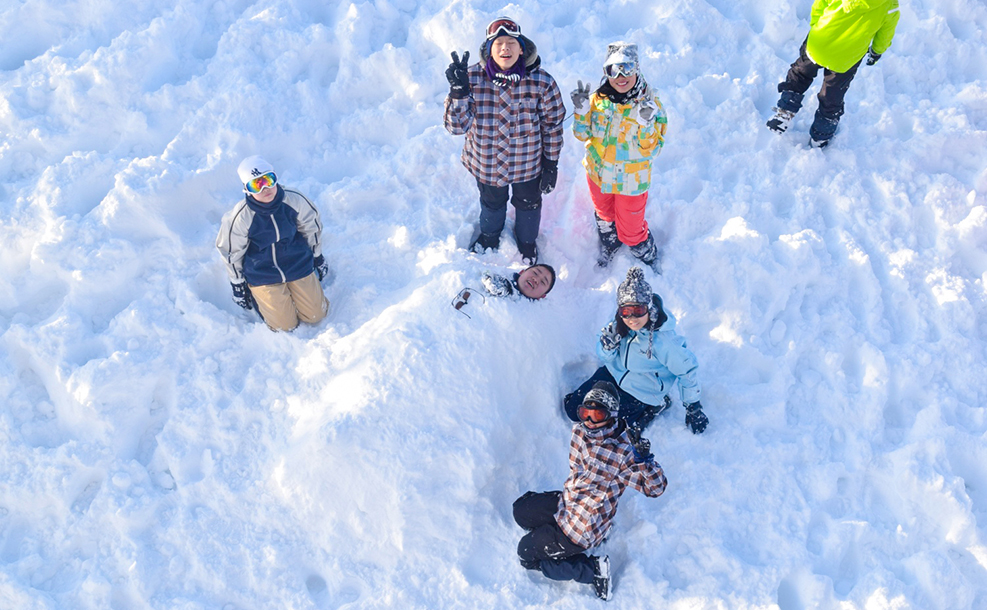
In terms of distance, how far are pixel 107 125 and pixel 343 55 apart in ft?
6.69

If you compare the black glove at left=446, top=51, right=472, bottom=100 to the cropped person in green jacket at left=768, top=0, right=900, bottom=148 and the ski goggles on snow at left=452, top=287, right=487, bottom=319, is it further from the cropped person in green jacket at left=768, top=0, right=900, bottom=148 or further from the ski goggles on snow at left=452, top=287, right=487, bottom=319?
the cropped person in green jacket at left=768, top=0, right=900, bottom=148

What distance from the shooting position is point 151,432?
4.72 metres

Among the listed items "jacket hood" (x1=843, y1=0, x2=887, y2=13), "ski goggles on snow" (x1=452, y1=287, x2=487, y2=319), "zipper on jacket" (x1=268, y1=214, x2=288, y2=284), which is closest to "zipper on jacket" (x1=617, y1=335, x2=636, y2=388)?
"ski goggles on snow" (x1=452, y1=287, x2=487, y2=319)

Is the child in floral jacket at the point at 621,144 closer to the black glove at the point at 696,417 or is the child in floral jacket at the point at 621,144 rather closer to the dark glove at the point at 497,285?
the dark glove at the point at 497,285

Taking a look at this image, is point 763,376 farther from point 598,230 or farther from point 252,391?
point 252,391

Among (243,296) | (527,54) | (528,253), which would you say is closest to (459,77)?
(527,54)

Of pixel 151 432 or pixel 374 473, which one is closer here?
pixel 374 473

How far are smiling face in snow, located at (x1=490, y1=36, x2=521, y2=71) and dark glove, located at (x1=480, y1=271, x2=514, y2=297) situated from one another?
1.35 m

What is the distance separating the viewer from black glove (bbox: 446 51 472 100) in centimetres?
431

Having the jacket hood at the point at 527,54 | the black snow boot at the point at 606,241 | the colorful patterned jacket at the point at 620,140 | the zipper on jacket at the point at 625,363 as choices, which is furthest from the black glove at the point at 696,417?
the jacket hood at the point at 527,54

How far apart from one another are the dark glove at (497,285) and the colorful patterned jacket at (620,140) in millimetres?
1015

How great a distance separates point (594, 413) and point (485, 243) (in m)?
1.92

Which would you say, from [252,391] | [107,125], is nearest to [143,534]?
[252,391]

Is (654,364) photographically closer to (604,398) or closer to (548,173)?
(604,398)
